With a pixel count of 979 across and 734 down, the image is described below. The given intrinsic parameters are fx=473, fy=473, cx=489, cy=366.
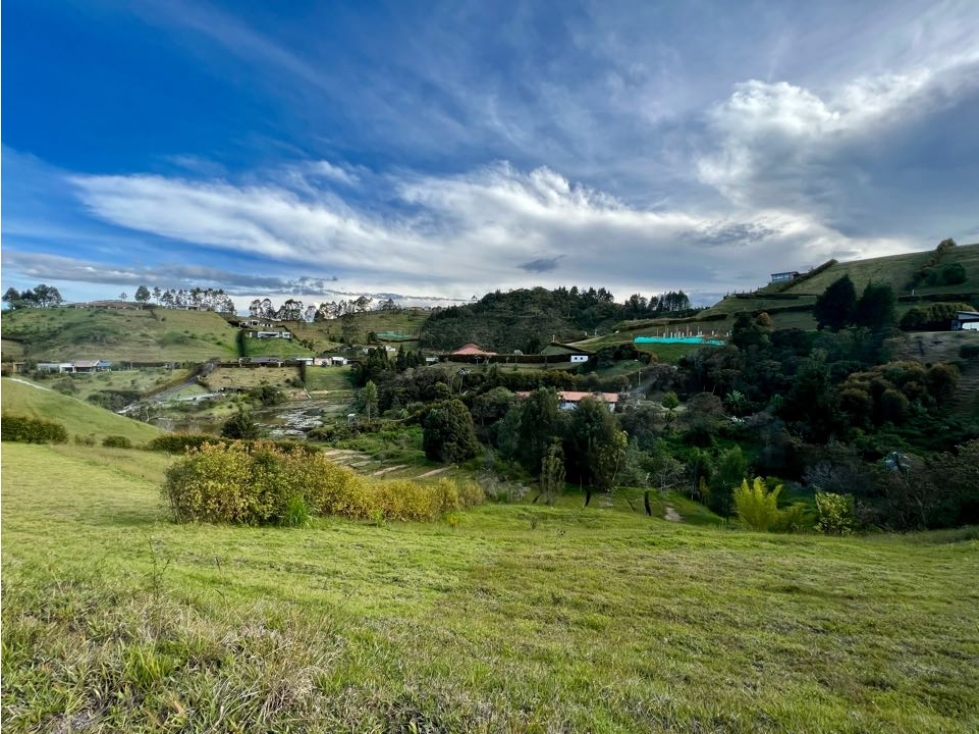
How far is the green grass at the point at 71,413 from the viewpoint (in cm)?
2556

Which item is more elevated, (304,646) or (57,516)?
(304,646)

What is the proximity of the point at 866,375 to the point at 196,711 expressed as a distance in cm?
4323

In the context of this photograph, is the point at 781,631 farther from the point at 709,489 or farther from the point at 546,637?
the point at 709,489

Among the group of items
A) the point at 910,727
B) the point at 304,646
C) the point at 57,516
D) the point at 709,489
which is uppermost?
the point at 304,646

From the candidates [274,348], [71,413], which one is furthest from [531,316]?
[71,413]

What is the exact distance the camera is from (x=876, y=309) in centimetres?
4756

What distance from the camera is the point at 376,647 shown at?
Answer: 3.29m

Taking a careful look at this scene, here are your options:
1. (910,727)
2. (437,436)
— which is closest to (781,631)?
(910,727)

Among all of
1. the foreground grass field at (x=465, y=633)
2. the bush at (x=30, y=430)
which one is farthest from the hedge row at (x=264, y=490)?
the bush at (x=30, y=430)

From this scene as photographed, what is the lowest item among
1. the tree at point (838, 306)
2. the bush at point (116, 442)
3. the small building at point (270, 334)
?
the bush at point (116, 442)

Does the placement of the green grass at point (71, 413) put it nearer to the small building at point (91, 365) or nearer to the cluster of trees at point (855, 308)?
the small building at point (91, 365)

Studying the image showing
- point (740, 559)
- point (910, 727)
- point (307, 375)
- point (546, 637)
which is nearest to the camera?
point (910, 727)

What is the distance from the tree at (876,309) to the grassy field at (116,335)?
84585mm

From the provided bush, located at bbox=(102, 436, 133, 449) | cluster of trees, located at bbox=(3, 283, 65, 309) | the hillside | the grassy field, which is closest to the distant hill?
the hillside
